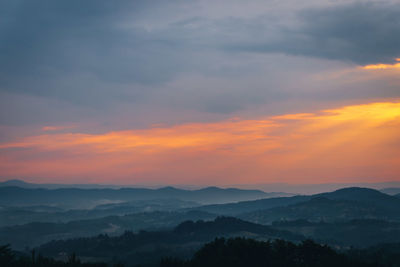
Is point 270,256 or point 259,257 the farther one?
point 270,256

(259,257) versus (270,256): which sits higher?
(270,256)

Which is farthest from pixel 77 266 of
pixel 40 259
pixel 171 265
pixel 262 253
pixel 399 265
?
pixel 399 265

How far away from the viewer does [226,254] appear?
479ft

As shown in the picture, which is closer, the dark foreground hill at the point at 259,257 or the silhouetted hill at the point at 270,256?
the dark foreground hill at the point at 259,257

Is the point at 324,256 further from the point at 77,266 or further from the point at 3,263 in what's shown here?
the point at 3,263

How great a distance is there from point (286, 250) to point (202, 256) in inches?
1121

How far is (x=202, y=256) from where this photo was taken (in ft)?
482

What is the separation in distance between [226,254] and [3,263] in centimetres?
6748

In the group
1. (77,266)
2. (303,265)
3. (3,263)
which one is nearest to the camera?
(3,263)

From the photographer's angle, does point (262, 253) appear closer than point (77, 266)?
No

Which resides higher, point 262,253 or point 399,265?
point 262,253

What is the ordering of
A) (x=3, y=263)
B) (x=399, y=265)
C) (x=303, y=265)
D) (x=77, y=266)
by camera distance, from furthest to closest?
(x=399, y=265), (x=303, y=265), (x=77, y=266), (x=3, y=263)

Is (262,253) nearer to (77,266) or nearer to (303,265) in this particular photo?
(303,265)

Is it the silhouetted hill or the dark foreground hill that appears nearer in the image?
the dark foreground hill
